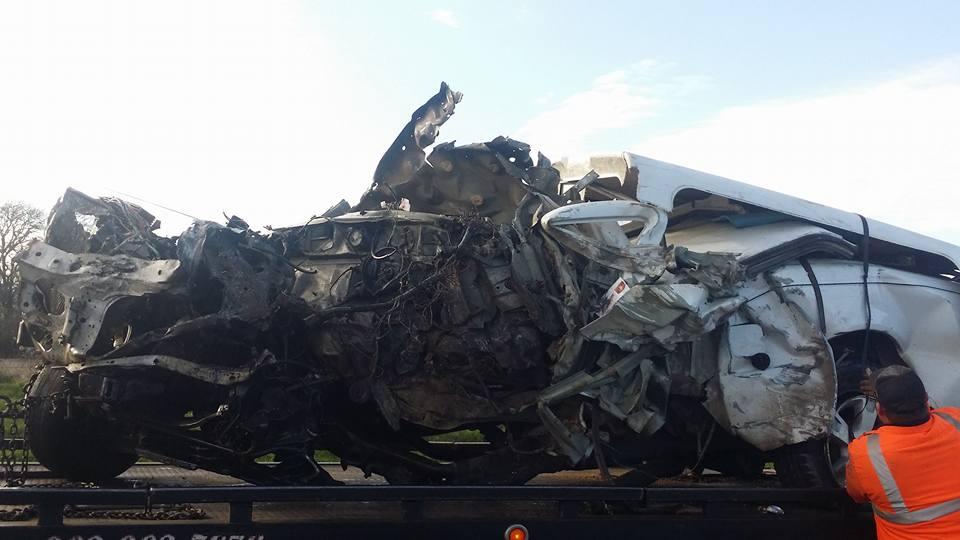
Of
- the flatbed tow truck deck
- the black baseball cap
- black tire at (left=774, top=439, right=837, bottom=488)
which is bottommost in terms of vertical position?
the flatbed tow truck deck

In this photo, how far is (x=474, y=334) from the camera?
15.4 feet

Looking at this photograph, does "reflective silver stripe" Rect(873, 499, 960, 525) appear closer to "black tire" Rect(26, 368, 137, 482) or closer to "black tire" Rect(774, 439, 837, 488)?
"black tire" Rect(774, 439, 837, 488)

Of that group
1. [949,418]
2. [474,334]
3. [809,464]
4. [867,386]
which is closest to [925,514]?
[949,418]

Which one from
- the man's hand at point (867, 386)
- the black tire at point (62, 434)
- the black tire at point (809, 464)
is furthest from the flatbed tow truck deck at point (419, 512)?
the man's hand at point (867, 386)

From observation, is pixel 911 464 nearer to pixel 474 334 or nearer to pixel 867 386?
pixel 867 386

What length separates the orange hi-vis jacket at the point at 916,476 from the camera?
3.61 meters

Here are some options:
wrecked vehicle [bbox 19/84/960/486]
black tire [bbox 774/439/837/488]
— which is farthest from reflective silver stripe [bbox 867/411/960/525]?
black tire [bbox 774/439/837/488]

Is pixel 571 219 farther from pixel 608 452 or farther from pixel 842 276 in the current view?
pixel 842 276

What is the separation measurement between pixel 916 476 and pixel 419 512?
2109 millimetres

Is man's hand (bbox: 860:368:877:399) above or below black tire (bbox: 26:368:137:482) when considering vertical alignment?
above

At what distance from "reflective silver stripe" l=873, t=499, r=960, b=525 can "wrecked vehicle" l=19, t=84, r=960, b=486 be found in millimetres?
984

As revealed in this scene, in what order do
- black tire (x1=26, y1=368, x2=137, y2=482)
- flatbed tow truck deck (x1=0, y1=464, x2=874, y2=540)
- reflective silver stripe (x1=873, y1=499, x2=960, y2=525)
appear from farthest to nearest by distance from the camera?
black tire (x1=26, y1=368, x2=137, y2=482), reflective silver stripe (x1=873, y1=499, x2=960, y2=525), flatbed tow truck deck (x1=0, y1=464, x2=874, y2=540)

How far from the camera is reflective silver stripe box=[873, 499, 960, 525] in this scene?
360cm

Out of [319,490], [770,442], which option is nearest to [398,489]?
[319,490]
